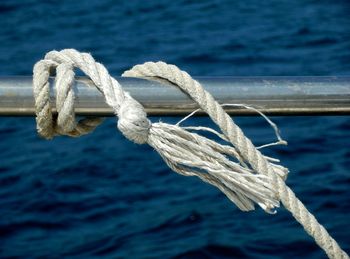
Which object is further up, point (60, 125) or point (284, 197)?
point (60, 125)

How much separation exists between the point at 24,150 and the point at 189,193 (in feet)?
4.62

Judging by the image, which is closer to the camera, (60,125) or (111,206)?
(60,125)

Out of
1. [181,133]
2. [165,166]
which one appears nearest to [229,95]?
[181,133]

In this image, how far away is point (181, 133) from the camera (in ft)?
4.73

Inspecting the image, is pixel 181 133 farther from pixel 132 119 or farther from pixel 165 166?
pixel 165 166

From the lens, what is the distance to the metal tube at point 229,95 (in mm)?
Result: 1350

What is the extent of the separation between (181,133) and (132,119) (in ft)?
0.35

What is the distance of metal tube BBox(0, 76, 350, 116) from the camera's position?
1350mm

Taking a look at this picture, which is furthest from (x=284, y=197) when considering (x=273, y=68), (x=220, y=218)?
(x=273, y=68)

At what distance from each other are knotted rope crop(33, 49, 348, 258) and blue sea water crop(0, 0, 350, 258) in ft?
10.4


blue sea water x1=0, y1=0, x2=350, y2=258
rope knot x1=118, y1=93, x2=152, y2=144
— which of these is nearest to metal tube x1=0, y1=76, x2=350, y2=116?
rope knot x1=118, y1=93, x2=152, y2=144

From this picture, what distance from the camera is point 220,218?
5.07 m

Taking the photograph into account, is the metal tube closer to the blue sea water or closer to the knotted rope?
the knotted rope

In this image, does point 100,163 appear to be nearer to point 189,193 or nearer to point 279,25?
point 189,193
